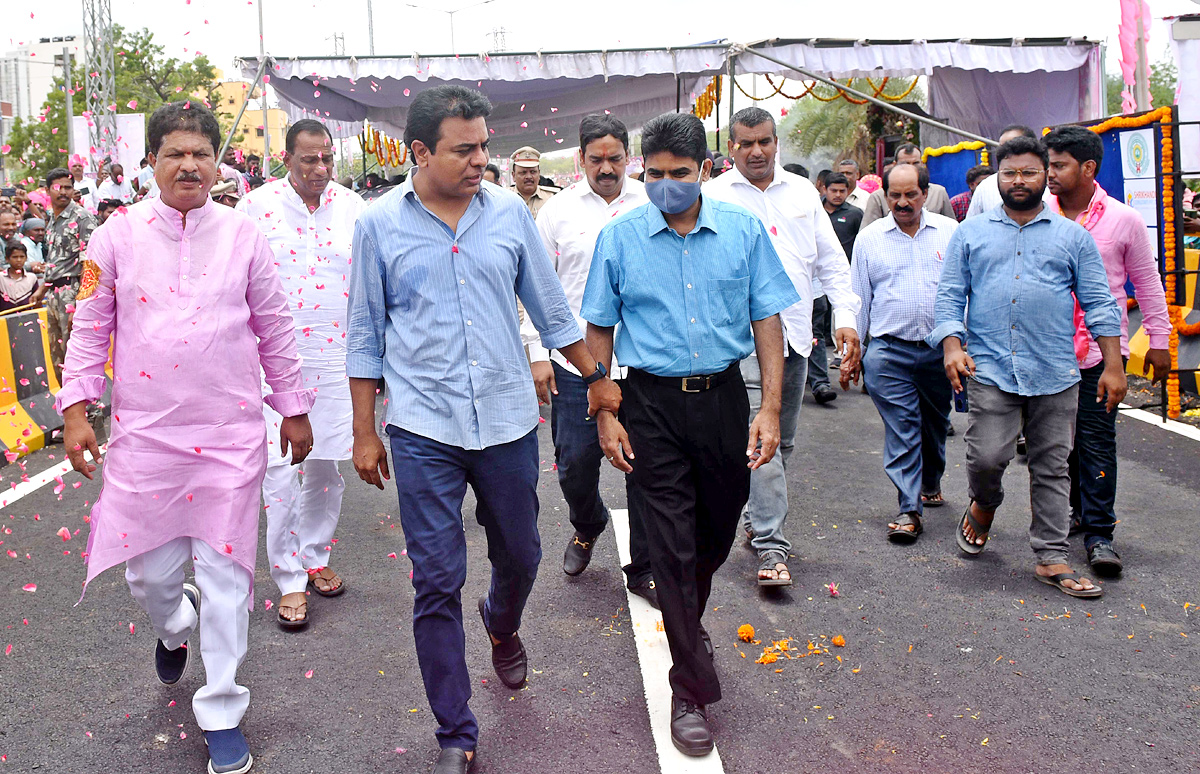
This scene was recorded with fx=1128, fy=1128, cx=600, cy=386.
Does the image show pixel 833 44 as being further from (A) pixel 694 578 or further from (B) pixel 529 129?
(A) pixel 694 578

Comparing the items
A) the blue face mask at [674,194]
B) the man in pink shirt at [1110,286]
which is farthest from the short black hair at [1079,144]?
the blue face mask at [674,194]

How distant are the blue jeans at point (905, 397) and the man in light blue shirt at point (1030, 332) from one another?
0.68m

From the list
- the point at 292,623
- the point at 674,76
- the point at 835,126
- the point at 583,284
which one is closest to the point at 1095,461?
the point at 583,284

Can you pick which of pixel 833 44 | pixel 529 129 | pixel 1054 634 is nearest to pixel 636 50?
pixel 833 44

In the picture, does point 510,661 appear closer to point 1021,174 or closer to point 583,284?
point 583,284

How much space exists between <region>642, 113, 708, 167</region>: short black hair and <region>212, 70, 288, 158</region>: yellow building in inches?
398

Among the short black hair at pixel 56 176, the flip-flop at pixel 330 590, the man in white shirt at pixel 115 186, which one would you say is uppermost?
the man in white shirt at pixel 115 186

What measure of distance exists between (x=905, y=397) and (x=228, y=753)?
13.1 ft

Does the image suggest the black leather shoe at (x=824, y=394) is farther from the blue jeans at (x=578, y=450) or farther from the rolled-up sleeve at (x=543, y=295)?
the rolled-up sleeve at (x=543, y=295)

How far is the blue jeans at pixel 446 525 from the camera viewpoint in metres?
3.47

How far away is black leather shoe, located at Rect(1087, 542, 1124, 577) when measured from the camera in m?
5.18

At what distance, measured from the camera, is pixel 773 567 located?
16.7ft

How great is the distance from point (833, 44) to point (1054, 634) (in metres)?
11.0

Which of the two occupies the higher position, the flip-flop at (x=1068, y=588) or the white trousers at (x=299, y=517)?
the white trousers at (x=299, y=517)
